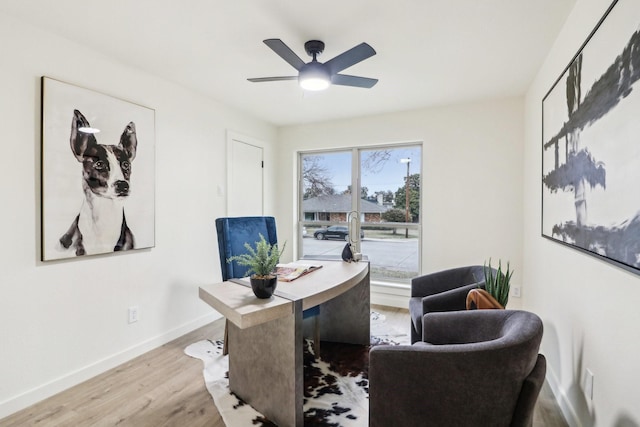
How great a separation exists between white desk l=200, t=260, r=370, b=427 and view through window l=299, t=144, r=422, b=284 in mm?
1836

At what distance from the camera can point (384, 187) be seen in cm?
408

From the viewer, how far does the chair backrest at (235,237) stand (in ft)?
8.10

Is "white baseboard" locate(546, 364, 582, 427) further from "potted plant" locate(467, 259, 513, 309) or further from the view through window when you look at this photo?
the view through window

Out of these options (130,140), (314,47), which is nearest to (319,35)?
(314,47)

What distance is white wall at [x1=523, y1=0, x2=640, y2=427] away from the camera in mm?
1207

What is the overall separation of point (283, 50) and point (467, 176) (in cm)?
251

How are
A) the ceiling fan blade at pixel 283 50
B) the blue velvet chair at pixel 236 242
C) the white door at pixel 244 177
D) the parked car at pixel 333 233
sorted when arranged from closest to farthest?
the ceiling fan blade at pixel 283 50
the blue velvet chair at pixel 236 242
the white door at pixel 244 177
the parked car at pixel 333 233

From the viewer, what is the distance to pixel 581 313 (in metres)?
1.64

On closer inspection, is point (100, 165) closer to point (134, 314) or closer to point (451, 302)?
point (134, 314)

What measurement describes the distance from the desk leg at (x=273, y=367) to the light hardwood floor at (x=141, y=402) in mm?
247

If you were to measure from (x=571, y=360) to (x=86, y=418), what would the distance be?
A: 9.14ft

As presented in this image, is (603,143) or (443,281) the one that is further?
(443,281)

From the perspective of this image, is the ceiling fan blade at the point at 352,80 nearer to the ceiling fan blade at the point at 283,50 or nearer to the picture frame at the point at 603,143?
the ceiling fan blade at the point at 283,50

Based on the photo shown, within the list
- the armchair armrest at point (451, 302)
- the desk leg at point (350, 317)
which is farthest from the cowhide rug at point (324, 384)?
the armchair armrest at point (451, 302)
